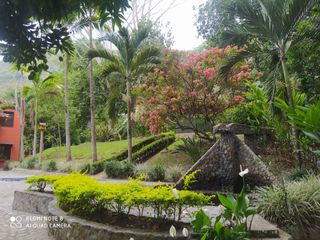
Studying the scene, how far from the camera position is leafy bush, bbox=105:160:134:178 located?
11.1 m

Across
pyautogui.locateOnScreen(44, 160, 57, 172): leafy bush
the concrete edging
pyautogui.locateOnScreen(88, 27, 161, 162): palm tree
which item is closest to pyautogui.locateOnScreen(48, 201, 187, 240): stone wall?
the concrete edging

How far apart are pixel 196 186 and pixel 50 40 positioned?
195 inches

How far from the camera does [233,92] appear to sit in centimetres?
1166

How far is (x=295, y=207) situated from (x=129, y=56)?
29.1ft

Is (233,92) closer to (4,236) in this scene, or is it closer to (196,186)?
(196,186)

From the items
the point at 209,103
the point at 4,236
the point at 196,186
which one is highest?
the point at 209,103

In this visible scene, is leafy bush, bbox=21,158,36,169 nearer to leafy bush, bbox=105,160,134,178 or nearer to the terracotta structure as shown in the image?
the terracotta structure

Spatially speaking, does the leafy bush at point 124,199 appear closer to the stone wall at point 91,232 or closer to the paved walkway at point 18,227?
the stone wall at point 91,232

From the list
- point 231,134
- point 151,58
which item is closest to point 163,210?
point 231,134

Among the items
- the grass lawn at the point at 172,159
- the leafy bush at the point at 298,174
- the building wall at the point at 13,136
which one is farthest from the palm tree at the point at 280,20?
the building wall at the point at 13,136

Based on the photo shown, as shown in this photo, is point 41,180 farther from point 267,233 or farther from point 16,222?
point 267,233

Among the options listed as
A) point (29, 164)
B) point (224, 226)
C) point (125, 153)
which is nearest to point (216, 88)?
point (125, 153)

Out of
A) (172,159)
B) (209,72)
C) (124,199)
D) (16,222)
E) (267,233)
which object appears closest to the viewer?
(267,233)

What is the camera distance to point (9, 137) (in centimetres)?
2347
